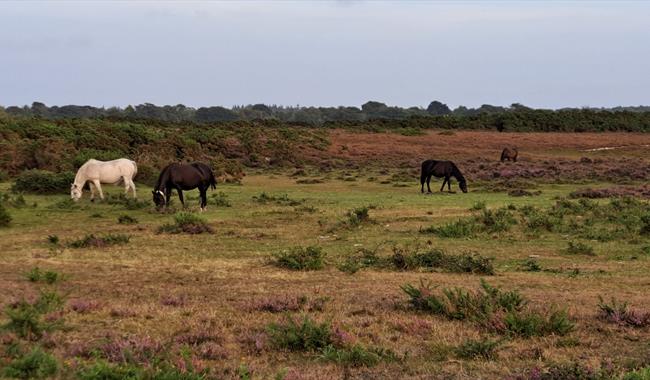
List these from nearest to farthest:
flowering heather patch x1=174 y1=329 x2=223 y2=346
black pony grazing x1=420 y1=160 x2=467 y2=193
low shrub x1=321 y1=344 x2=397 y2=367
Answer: low shrub x1=321 y1=344 x2=397 y2=367 → flowering heather patch x1=174 y1=329 x2=223 y2=346 → black pony grazing x1=420 y1=160 x2=467 y2=193

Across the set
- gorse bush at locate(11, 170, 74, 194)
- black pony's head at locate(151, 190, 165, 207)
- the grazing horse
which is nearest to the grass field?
black pony's head at locate(151, 190, 165, 207)

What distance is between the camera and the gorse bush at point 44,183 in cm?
2577

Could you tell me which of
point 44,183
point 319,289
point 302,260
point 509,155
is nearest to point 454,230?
point 302,260

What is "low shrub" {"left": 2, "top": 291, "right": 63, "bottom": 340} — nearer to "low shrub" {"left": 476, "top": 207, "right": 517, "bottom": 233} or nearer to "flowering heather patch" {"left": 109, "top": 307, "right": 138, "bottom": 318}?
"flowering heather patch" {"left": 109, "top": 307, "right": 138, "bottom": 318}

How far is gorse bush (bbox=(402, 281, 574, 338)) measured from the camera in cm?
794

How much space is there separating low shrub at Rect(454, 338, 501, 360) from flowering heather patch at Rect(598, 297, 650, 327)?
2116 millimetres

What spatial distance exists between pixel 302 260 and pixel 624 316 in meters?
5.63

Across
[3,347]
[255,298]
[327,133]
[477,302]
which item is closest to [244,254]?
[255,298]

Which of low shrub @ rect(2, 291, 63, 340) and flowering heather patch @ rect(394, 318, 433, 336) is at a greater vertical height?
low shrub @ rect(2, 291, 63, 340)

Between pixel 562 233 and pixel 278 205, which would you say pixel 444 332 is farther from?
pixel 278 205

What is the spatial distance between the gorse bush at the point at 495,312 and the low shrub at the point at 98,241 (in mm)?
7553

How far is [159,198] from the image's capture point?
20.3m

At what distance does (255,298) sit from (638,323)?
4977 mm

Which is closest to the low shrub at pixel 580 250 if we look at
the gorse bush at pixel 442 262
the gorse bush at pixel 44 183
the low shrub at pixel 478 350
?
the gorse bush at pixel 442 262
